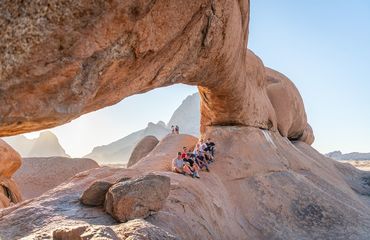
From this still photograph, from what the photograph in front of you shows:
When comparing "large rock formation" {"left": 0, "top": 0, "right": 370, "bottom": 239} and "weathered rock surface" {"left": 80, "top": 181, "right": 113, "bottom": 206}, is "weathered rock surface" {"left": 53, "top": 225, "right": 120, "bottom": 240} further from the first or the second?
"weathered rock surface" {"left": 80, "top": 181, "right": 113, "bottom": 206}

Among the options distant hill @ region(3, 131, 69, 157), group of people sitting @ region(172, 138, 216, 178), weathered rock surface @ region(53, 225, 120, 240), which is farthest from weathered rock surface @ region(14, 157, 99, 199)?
distant hill @ region(3, 131, 69, 157)

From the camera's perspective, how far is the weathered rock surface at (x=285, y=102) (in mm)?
13391

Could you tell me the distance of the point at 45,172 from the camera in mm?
17594

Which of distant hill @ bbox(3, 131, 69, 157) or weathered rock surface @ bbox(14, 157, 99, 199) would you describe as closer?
weathered rock surface @ bbox(14, 157, 99, 199)

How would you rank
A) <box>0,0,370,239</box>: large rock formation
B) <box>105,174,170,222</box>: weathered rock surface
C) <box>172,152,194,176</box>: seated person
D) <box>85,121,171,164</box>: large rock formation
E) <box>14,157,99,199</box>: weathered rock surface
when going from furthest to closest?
<box>85,121,171,164</box>: large rock formation → <box>14,157,99,199</box>: weathered rock surface → <box>172,152,194,176</box>: seated person → <box>105,174,170,222</box>: weathered rock surface → <box>0,0,370,239</box>: large rock formation

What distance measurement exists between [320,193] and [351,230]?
1.24 metres

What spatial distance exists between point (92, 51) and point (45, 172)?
15606mm

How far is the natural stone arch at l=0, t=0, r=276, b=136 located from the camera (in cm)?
331

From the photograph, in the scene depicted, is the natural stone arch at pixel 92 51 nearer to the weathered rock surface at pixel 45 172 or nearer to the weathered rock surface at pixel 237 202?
the weathered rock surface at pixel 237 202

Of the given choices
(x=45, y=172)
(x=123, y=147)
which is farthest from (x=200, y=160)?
(x=123, y=147)

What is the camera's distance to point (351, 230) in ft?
25.5

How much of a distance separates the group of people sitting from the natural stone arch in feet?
7.00

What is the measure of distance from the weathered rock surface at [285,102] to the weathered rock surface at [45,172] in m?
10.9

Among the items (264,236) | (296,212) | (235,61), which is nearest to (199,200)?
(264,236)
